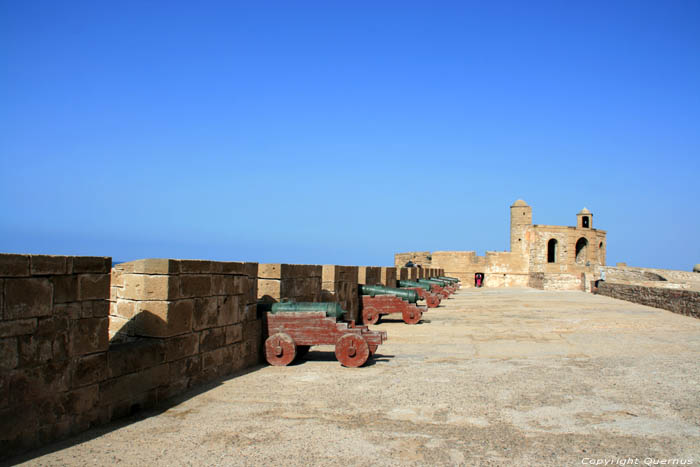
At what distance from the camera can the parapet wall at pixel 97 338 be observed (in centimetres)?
301

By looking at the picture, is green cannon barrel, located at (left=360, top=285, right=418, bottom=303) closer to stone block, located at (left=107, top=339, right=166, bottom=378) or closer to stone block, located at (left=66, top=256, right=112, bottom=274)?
stone block, located at (left=107, top=339, right=166, bottom=378)

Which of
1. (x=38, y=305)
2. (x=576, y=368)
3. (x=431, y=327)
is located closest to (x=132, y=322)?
(x=38, y=305)

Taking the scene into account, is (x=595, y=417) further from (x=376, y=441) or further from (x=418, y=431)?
(x=376, y=441)

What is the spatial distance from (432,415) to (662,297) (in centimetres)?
1273

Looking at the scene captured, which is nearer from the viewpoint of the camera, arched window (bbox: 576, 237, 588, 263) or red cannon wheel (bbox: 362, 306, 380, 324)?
red cannon wheel (bbox: 362, 306, 380, 324)

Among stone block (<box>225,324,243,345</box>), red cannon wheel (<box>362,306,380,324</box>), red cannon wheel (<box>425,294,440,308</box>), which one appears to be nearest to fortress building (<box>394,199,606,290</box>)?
red cannon wheel (<box>425,294,440,308</box>)

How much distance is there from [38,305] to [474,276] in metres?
31.9

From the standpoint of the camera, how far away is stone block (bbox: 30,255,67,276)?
314 cm

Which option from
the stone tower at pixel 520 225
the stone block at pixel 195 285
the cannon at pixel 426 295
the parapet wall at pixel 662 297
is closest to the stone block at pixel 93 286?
the stone block at pixel 195 285

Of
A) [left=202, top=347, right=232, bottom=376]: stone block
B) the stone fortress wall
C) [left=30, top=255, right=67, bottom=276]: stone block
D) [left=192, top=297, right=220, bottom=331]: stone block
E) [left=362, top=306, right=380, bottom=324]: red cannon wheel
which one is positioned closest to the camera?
the stone fortress wall

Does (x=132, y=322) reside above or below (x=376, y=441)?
above

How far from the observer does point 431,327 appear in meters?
9.45

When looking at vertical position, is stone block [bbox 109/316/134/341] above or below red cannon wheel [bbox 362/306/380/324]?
above

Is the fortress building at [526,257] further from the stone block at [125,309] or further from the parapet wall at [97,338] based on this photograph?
the stone block at [125,309]
